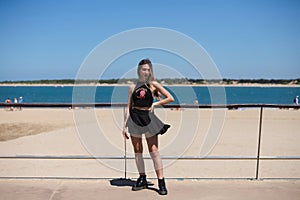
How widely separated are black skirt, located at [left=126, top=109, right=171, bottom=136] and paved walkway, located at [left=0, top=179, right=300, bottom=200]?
2.12ft

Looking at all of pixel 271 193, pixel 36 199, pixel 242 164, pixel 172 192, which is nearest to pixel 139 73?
pixel 172 192

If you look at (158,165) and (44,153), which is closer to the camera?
(158,165)

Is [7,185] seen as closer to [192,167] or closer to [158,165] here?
[158,165]

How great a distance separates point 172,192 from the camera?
3.09 metres

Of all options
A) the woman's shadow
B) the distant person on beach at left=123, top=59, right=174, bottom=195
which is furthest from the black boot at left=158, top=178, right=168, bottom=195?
the woman's shadow

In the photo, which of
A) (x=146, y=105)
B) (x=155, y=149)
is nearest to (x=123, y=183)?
(x=155, y=149)

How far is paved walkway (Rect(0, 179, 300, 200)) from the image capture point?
2.97m

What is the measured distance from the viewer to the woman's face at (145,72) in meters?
2.90

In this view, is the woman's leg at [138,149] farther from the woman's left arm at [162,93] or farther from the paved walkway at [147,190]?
the woman's left arm at [162,93]

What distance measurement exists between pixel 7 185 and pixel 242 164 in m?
4.95

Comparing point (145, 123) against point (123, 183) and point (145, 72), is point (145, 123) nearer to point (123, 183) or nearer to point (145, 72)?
point (145, 72)

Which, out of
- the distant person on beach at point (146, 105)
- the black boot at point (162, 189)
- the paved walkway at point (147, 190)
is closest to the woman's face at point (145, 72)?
the distant person on beach at point (146, 105)

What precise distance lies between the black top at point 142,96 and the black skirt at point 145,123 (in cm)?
8

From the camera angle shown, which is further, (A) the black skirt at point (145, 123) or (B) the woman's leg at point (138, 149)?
(B) the woman's leg at point (138, 149)
